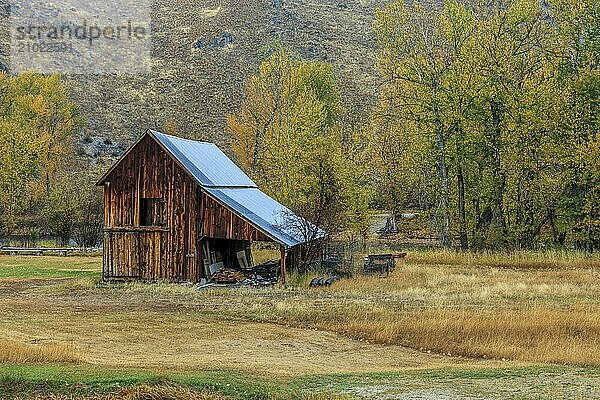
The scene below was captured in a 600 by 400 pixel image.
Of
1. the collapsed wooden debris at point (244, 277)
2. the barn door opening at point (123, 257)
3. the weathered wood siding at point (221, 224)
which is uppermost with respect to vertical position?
the weathered wood siding at point (221, 224)

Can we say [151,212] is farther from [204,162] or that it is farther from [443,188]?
[443,188]

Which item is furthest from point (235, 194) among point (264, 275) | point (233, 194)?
point (264, 275)

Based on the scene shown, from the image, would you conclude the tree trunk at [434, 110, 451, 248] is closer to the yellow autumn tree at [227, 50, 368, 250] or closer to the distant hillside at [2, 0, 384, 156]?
the yellow autumn tree at [227, 50, 368, 250]

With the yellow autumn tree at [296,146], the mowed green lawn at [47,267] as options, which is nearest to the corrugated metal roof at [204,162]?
the yellow autumn tree at [296,146]

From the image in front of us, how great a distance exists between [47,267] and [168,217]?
12.1 m

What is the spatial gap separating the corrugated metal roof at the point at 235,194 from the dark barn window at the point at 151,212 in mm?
2268

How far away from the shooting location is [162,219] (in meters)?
32.9

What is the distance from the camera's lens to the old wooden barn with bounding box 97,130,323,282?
104 ft

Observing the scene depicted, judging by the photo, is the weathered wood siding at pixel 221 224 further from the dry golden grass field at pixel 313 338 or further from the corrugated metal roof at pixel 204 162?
the dry golden grass field at pixel 313 338

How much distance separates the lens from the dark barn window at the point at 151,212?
33000 mm

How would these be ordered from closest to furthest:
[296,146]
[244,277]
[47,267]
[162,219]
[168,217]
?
[244,277]
[168,217]
[162,219]
[47,267]
[296,146]

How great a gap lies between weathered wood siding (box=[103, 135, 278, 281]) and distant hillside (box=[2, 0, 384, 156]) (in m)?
47.3

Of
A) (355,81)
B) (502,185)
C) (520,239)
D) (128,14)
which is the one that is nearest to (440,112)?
(502,185)

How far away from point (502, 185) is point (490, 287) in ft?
51.7
